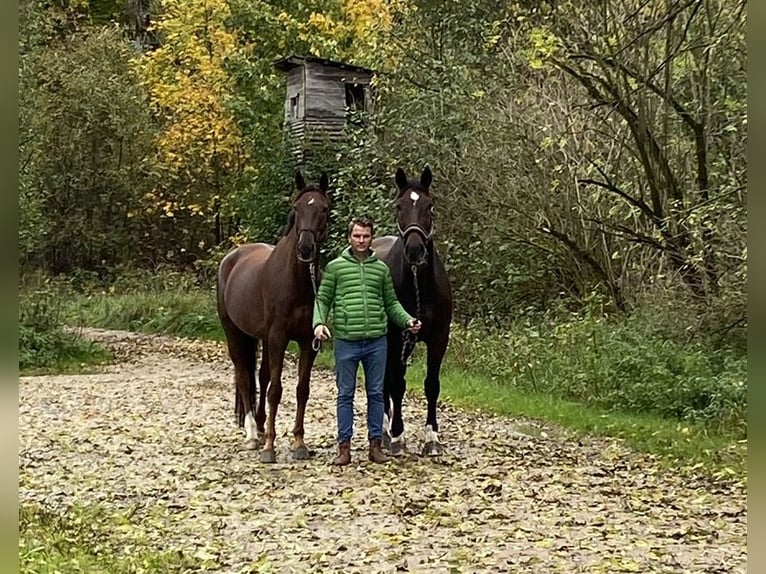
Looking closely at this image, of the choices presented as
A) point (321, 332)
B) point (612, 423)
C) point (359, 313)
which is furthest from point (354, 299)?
point (612, 423)

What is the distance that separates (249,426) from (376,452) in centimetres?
162

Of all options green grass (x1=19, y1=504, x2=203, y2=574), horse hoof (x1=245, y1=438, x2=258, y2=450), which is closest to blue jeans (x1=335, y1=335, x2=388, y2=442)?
horse hoof (x1=245, y1=438, x2=258, y2=450)

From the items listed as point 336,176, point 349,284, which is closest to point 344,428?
point 349,284

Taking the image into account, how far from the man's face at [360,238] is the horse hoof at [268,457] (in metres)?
1.99

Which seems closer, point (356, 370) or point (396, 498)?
point (396, 498)

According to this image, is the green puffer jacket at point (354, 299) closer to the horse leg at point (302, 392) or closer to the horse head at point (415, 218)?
the horse head at point (415, 218)

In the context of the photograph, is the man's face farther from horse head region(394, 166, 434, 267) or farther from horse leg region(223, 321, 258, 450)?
horse leg region(223, 321, 258, 450)

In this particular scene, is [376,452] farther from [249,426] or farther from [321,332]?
[249,426]

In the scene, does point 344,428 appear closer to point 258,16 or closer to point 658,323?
point 658,323

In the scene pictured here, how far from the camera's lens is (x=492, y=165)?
610 inches

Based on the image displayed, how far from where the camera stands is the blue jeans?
25.8 feet

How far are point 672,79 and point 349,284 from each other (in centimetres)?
673

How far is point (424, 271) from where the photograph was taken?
8.40 metres

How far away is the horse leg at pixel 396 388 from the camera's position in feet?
27.9
